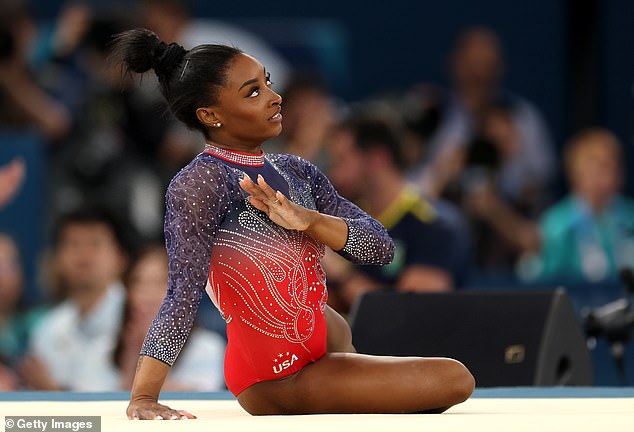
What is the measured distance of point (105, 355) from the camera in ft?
19.2

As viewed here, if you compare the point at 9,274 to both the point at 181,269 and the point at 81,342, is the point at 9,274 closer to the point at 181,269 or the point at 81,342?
the point at 81,342

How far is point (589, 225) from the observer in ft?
24.0

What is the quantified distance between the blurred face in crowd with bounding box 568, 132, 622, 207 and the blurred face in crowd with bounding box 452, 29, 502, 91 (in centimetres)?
151

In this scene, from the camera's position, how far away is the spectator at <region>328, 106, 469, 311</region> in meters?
6.19

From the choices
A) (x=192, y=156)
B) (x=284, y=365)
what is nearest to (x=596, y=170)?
(x=192, y=156)

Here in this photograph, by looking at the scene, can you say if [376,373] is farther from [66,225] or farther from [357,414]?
[66,225]

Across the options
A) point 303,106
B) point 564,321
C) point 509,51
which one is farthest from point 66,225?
point 509,51

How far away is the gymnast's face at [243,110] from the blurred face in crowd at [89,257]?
3054mm

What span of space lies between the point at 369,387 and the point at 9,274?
351 centimetres

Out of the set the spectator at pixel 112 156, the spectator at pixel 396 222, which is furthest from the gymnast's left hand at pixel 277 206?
the spectator at pixel 112 156

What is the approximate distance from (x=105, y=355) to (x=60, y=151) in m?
2.31

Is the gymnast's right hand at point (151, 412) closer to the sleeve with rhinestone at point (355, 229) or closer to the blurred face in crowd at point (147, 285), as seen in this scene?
the sleeve with rhinestone at point (355, 229)

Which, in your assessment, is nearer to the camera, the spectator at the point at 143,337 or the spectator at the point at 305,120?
the spectator at the point at 143,337

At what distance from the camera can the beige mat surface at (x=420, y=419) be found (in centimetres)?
278
